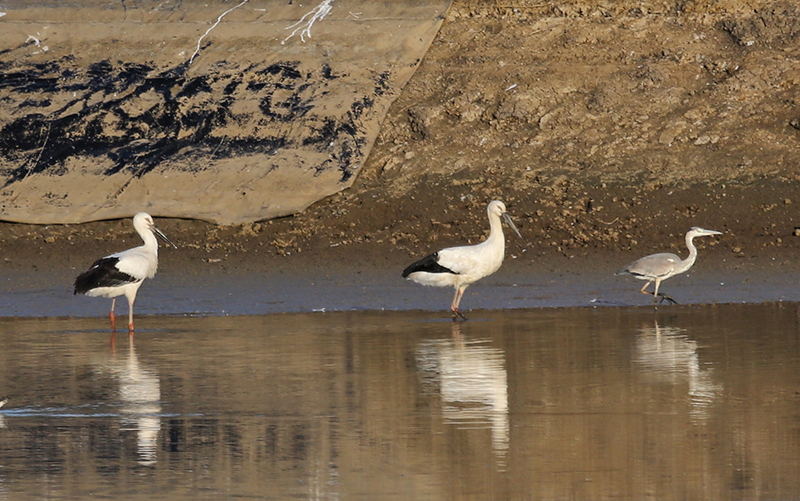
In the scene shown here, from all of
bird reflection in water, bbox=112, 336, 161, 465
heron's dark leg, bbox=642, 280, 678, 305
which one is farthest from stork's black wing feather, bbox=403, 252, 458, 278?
bird reflection in water, bbox=112, 336, 161, 465

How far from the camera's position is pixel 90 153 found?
19609 mm

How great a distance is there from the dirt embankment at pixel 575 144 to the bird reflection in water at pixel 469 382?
5924 millimetres

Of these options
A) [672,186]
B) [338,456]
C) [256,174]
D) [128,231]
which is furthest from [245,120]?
[338,456]

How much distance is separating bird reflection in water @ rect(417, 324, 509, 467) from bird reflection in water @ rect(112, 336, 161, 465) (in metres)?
1.65

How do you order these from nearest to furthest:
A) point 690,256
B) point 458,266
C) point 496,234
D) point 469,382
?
point 469,382 < point 458,266 < point 496,234 < point 690,256

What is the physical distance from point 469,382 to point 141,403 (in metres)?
2.11

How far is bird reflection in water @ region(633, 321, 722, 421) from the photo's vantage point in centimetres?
791

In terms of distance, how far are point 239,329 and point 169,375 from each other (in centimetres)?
263

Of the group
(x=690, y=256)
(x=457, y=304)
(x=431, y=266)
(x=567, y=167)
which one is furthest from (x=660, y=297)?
(x=567, y=167)

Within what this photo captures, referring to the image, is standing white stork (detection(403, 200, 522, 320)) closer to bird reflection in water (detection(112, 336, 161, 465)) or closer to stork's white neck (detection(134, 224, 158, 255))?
stork's white neck (detection(134, 224, 158, 255))

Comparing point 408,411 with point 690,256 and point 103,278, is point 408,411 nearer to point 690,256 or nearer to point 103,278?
point 103,278

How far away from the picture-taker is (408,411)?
7.73 metres

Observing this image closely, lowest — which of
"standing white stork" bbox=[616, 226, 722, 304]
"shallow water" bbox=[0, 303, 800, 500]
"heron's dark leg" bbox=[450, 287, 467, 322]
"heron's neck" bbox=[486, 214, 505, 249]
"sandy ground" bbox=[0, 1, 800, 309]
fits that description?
"shallow water" bbox=[0, 303, 800, 500]

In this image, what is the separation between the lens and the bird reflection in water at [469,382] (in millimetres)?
7336
